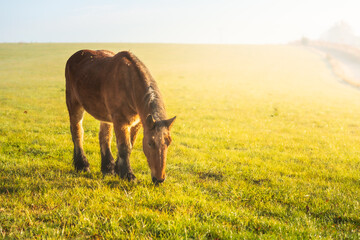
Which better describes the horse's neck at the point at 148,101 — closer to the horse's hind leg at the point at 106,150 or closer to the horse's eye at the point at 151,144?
the horse's eye at the point at 151,144

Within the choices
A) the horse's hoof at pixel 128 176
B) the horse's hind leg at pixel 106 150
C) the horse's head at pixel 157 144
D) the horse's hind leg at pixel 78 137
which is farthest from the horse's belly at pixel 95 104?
the horse's head at pixel 157 144

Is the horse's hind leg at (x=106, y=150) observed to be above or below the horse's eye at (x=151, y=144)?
below

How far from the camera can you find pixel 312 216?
4719 mm

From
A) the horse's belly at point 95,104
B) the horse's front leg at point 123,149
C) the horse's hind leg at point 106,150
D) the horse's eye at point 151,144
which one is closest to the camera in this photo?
the horse's eye at point 151,144

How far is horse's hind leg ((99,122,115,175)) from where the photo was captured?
647 cm

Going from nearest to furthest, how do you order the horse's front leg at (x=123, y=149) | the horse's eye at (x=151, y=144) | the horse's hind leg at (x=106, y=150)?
the horse's eye at (x=151, y=144)
the horse's front leg at (x=123, y=149)
the horse's hind leg at (x=106, y=150)

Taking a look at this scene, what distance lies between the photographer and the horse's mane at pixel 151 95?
4919 millimetres

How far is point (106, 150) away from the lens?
6711 mm

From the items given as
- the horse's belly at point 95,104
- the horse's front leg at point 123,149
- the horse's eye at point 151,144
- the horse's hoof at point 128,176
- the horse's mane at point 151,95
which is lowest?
the horse's hoof at point 128,176

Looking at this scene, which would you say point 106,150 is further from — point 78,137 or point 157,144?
point 157,144

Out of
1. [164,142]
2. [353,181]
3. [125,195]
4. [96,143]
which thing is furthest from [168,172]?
[353,181]

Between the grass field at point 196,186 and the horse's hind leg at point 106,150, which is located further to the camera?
the horse's hind leg at point 106,150

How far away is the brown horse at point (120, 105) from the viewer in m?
4.63

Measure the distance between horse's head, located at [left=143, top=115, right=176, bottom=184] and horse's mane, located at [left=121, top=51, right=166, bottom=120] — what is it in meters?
0.22
